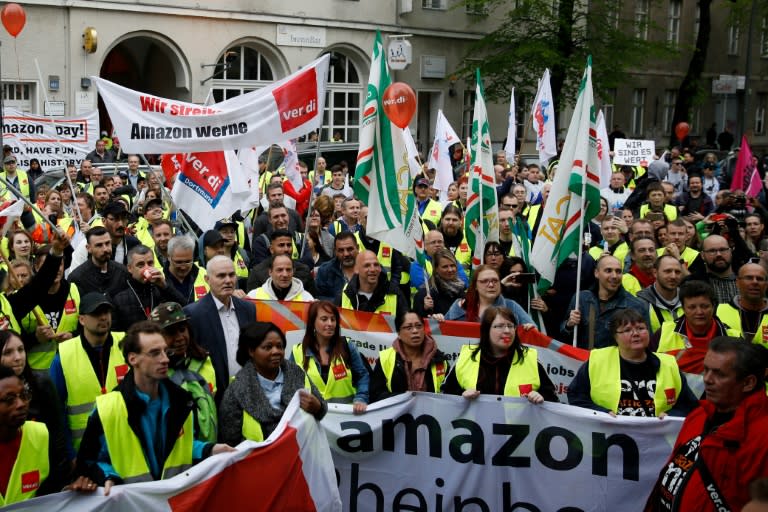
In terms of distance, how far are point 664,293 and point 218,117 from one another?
423 centimetres

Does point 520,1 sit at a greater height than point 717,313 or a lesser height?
greater

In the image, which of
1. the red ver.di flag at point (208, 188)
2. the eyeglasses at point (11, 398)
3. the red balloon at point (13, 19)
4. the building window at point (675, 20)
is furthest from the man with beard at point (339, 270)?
the building window at point (675, 20)

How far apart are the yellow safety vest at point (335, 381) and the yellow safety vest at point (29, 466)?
6.35 ft

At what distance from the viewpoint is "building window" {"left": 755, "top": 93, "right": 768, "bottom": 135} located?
1882 inches

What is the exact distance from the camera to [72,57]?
25531mm

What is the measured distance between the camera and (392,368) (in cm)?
636

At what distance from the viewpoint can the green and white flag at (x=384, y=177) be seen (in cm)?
873

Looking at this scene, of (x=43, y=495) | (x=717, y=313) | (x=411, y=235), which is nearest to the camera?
(x=43, y=495)

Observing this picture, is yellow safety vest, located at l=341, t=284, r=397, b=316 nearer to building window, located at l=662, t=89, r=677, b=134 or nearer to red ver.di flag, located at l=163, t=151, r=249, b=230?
red ver.di flag, located at l=163, t=151, r=249, b=230

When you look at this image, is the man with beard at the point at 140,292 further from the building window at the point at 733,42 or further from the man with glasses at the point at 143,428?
the building window at the point at 733,42

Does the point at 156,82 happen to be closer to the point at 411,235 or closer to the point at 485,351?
the point at 411,235

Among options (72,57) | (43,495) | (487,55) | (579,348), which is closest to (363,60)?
(487,55)

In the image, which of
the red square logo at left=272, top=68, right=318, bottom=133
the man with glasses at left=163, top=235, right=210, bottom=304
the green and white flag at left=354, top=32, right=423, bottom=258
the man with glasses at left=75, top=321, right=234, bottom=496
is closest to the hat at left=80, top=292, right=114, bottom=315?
the man with glasses at left=75, top=321, right=234, bottom=496

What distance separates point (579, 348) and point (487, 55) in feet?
88.7
